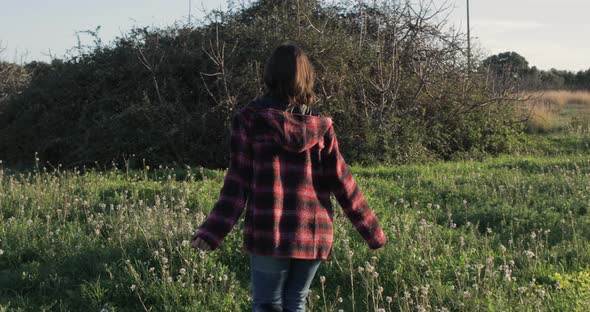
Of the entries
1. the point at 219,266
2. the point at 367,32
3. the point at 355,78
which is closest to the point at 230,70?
the point at 355,78

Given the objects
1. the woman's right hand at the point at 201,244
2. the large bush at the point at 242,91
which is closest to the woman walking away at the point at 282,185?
the woman's right hand at the point at 201,244

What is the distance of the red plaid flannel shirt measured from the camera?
10.4 feet

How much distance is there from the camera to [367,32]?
52.5 ft

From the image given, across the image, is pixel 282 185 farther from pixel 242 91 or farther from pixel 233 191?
pixel 242 91

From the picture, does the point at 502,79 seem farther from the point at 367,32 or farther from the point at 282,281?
the point at 282,281

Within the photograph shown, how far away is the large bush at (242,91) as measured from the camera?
13.2 metres

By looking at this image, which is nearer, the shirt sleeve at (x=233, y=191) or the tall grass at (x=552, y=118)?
the shirt sleeve at (x=233, y=191)

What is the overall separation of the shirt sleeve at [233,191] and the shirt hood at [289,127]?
0.17m

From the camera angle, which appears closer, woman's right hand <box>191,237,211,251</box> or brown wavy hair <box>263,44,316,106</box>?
brown wavy hair <box>263,44,316,106</box>

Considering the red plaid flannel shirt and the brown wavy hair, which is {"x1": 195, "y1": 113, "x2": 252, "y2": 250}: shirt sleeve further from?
the brown wavy hair

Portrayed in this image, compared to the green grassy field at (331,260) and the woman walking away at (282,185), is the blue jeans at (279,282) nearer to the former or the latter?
the woman walking away at (282,185)

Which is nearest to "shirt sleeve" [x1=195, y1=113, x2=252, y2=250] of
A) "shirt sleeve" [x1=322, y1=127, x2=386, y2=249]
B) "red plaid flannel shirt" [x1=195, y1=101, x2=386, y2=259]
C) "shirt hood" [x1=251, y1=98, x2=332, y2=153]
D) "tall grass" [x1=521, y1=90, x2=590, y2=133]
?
"red plaid flannel shirt" [x1=195, y1=101, x2=386, y2=259]

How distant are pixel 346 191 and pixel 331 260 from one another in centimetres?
219

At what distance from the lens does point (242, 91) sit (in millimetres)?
13430
